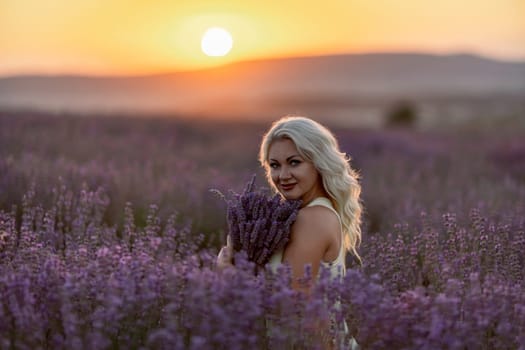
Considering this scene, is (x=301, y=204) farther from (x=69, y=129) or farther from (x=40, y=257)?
(x=69, y=129)

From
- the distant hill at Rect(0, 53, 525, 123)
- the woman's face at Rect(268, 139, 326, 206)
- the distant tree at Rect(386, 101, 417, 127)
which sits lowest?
the woman's face at Rect(268, 139, 326, 206)

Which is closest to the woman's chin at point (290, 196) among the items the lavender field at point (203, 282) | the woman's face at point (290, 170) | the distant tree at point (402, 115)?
the woman's face at point (290, 170)

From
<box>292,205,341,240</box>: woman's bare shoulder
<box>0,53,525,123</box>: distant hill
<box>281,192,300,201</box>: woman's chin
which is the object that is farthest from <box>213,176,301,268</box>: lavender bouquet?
<box>0,53,525,123</box>: distant hill

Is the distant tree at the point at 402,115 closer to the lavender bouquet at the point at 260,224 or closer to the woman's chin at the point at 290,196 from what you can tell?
the woman's chin at the point at 290,196

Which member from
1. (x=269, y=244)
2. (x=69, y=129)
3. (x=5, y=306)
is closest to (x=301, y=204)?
(x=269, y=244)

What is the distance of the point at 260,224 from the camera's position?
3.26 metres

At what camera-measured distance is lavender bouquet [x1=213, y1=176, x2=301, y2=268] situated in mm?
3264

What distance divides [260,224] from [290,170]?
1.37 ft

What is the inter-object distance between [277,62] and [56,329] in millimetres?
155134

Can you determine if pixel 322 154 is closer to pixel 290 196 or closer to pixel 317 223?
pixel 290 196

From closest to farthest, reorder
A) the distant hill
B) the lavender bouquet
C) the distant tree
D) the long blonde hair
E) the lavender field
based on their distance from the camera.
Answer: the lavender field < the lavender bouquet < the long blonde hair < the distant tree < the distant hill

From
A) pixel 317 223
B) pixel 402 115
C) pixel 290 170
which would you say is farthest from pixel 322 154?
pixel 402 115

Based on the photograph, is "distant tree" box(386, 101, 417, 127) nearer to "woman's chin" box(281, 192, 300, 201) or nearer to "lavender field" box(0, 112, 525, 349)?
"lavender field" box(0, 112, 525, 349)

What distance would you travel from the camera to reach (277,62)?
15600cm
